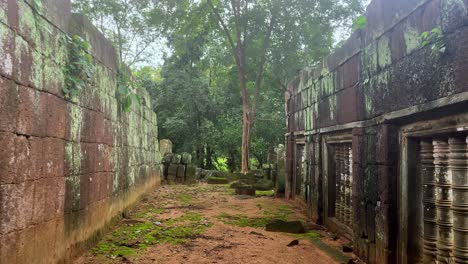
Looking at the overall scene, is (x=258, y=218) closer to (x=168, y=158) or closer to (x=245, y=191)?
(x=245, y=191)

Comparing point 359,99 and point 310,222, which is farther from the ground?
point 359,99

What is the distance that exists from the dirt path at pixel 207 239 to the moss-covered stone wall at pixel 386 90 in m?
0.96

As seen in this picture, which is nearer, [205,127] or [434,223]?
[434,223]

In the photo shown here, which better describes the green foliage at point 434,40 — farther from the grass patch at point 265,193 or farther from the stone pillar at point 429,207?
the grass patch at point 265,193

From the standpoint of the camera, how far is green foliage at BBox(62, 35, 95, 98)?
4319 mm

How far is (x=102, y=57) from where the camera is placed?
6035 mm

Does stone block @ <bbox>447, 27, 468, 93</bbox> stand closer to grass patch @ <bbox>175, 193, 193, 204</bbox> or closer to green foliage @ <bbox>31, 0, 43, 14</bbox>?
green foliage @ <bbox>31, 0, 43, 14</bbox>

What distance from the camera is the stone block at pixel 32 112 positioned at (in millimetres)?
3206

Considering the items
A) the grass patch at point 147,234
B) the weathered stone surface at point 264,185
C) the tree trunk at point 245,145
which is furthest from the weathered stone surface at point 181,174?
the grass patch at point 147,234

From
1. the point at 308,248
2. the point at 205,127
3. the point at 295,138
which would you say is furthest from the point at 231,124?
the point at 308,248

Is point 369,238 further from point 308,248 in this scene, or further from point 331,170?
point 331,170

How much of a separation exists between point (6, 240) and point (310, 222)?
5940 mm

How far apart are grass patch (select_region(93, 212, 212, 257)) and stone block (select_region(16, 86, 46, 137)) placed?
223 centimetres

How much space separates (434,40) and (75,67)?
155 inches
